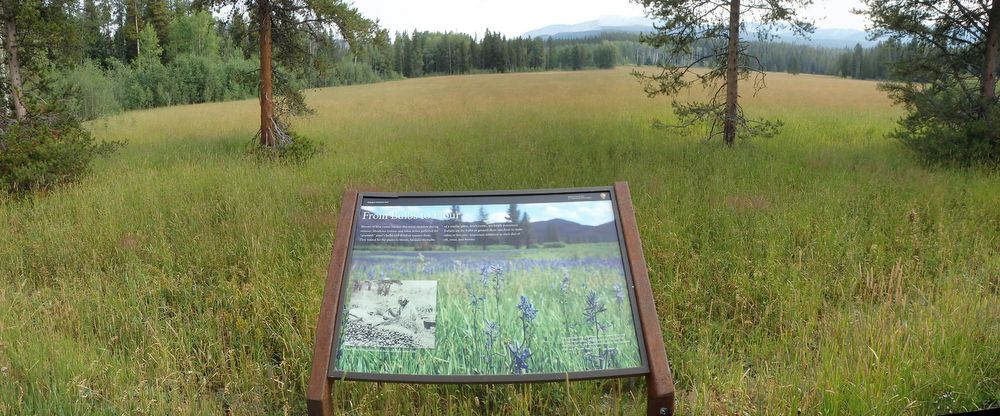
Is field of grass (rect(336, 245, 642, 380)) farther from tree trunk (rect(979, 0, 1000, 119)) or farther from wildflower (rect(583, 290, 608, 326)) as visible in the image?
tree trunk (rect(979, 0, 1000, 119))

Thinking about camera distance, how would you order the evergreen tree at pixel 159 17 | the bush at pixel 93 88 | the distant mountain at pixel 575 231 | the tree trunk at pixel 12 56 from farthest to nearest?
the bush at pixel 93 88 → the evergreen tree at pixel 159 17 → the tree trunk at pixel 12 56 → the distant mountain at pixel 575 231

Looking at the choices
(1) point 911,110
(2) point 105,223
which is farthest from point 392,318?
(1) point 911,110

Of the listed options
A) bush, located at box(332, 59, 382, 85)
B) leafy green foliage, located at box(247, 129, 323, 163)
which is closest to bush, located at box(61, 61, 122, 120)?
bush, located at box(332, 59, 382, 85)

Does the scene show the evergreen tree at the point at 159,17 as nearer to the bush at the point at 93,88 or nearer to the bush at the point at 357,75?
the bush at the point at 93,88

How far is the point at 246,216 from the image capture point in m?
7.00

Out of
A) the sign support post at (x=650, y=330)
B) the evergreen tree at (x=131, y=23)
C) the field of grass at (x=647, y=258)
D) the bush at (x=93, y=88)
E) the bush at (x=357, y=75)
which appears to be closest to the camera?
the sign support post at (x=650, y=330)

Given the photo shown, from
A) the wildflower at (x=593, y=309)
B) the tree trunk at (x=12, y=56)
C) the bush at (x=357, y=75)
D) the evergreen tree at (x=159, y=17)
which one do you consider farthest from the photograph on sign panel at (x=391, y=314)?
the bush at (x=357, y=75)

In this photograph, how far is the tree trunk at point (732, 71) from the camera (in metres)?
12.2

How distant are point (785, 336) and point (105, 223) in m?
6.96

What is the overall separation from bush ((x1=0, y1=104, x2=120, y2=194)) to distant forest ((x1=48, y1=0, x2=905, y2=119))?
1.62 m

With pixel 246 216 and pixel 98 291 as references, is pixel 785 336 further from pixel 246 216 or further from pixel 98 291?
pixel 246 216

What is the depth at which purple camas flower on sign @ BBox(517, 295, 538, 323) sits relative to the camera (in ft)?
9.46

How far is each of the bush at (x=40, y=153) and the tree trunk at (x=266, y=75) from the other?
3005mm

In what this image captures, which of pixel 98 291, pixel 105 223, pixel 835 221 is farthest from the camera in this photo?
pixel 105 223
